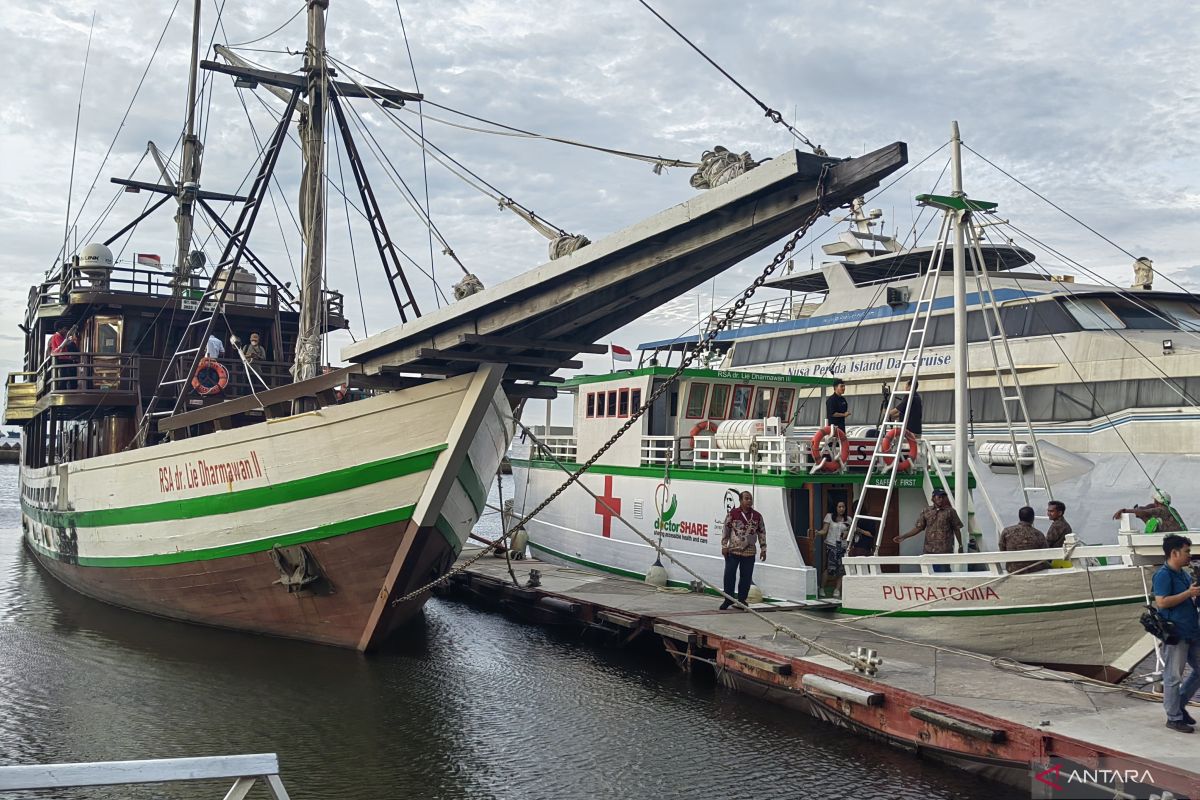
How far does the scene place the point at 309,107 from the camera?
1534 centimetres

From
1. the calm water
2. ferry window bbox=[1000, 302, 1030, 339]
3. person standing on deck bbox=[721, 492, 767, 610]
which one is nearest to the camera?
the calm water

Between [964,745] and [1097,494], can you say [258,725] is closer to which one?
[964,745]

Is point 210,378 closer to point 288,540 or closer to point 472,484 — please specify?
point 288,540

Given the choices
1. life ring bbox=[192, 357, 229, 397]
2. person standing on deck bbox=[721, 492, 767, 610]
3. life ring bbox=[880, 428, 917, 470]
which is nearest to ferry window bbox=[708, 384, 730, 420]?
life ring bbox=[880, 428, 917, 470]

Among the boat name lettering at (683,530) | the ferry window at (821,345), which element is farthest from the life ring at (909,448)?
the ferry window at (821,345)

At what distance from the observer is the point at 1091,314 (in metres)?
22.6

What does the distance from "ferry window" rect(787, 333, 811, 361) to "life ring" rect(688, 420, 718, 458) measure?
12.3 metres

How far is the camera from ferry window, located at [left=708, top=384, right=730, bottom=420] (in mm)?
18250

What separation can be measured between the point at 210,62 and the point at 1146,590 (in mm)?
15951

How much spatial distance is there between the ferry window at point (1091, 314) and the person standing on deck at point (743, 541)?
13.9 m

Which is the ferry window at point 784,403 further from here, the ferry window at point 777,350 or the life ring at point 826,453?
the ferry window at point 777,350

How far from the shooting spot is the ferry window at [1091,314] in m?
22.4

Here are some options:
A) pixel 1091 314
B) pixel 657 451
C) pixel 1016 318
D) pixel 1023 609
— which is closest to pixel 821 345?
pixel 1016 318

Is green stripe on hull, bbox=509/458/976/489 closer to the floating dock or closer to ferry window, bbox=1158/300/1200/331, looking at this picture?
the floating dock
